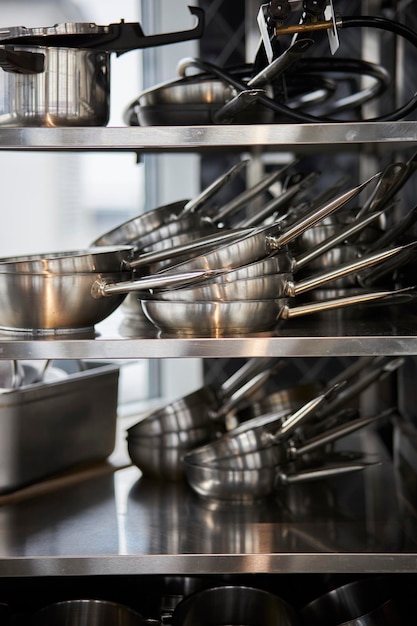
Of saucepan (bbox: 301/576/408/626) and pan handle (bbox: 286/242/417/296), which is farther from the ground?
pan handle (bbox: 286/242/417/296)

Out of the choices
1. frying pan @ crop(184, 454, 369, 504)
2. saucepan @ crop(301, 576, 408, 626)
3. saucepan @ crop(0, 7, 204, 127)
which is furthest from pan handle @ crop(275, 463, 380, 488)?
saucepan @ crop(0, 7, 204, 127)

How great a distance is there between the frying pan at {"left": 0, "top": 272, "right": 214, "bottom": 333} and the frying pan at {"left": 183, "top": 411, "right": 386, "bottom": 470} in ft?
1.28

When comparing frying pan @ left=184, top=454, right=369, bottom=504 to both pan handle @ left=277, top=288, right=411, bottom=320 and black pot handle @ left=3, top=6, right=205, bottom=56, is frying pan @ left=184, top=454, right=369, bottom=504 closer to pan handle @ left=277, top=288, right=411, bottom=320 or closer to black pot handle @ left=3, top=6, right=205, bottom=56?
pan handle @ left=277, top=288, right=411, bottom=320

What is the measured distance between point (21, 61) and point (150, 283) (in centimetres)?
38

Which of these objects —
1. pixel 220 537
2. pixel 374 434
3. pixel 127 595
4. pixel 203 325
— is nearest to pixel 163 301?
pixel 203 325

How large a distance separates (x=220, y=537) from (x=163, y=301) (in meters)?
0.41

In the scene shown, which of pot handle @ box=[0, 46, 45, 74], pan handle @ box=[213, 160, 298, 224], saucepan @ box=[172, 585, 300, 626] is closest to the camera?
pot handle @ box=[0, 46, 45, 74]

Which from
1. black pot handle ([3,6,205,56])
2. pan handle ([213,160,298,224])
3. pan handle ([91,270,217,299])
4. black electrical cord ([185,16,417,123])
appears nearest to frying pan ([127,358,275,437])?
pan handle ([213,160,298,224])

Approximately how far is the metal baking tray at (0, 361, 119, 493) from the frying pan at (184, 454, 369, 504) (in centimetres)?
29

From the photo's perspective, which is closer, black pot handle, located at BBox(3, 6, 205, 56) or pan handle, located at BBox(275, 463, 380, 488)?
black pot handle, located at BBox(3, 6, 205, 56)

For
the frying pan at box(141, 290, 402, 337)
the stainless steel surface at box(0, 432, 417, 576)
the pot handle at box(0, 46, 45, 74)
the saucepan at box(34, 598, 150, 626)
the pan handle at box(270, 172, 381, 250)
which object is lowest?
the saucepan at box(34, 598, 150, 626)

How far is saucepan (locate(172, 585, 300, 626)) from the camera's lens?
1.46m

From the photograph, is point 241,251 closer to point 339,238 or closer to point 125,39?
point 339,238

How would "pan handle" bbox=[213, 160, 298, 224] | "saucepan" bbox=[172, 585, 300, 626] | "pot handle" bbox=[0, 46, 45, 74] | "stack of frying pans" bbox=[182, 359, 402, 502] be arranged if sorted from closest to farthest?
"pot handle" bbox=[0, 46, 45, 74]
"saucepan" bbox=[172, 585, 300, 626]
"stack of frying pans" bbox=[182, 359, 402, 502]
"pan handle" bbox=[213, 160, 298, 224]
